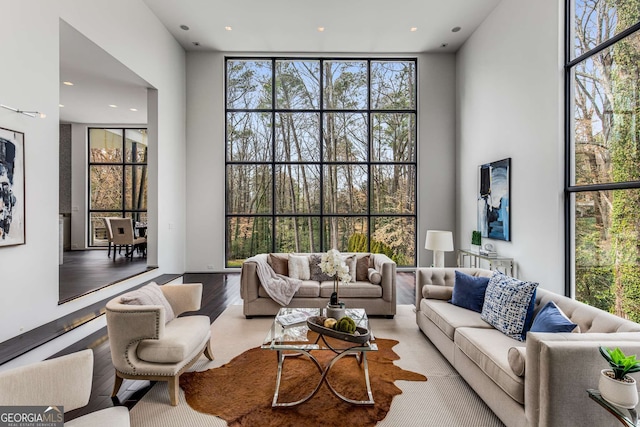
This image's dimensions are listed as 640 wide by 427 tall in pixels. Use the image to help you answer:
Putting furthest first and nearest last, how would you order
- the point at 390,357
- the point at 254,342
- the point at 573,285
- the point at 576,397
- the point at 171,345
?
the point at 573,285, the point at 254,342, the point at 390,357, the point at 171,345, the point at 576,397

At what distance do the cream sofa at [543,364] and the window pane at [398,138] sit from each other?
4.58 m

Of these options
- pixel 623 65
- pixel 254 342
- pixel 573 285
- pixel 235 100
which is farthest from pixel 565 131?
pixel 235 100

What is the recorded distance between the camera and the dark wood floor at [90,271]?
4117mm

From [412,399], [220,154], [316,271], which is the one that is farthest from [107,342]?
[220,154]

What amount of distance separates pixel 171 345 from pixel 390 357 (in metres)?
1.92

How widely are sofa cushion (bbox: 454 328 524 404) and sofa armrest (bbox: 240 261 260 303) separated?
8.00 feet

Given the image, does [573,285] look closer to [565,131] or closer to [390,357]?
[565,131]

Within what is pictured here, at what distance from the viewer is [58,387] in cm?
154

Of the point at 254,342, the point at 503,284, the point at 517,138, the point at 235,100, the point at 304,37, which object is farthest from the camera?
the point at 235,100

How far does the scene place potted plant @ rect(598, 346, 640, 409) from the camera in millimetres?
1495

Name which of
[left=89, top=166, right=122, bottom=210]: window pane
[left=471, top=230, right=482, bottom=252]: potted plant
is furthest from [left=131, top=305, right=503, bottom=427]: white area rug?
[left=89, top=166, right=122, bottom=210]: window pane

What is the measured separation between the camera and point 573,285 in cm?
381

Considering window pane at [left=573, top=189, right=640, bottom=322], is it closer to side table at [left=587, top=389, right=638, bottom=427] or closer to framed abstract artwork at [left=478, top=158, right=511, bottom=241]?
framed abstract artwork at [left=478, top=158, right=511, bottom=241]

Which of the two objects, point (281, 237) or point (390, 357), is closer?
point (390, 357)
